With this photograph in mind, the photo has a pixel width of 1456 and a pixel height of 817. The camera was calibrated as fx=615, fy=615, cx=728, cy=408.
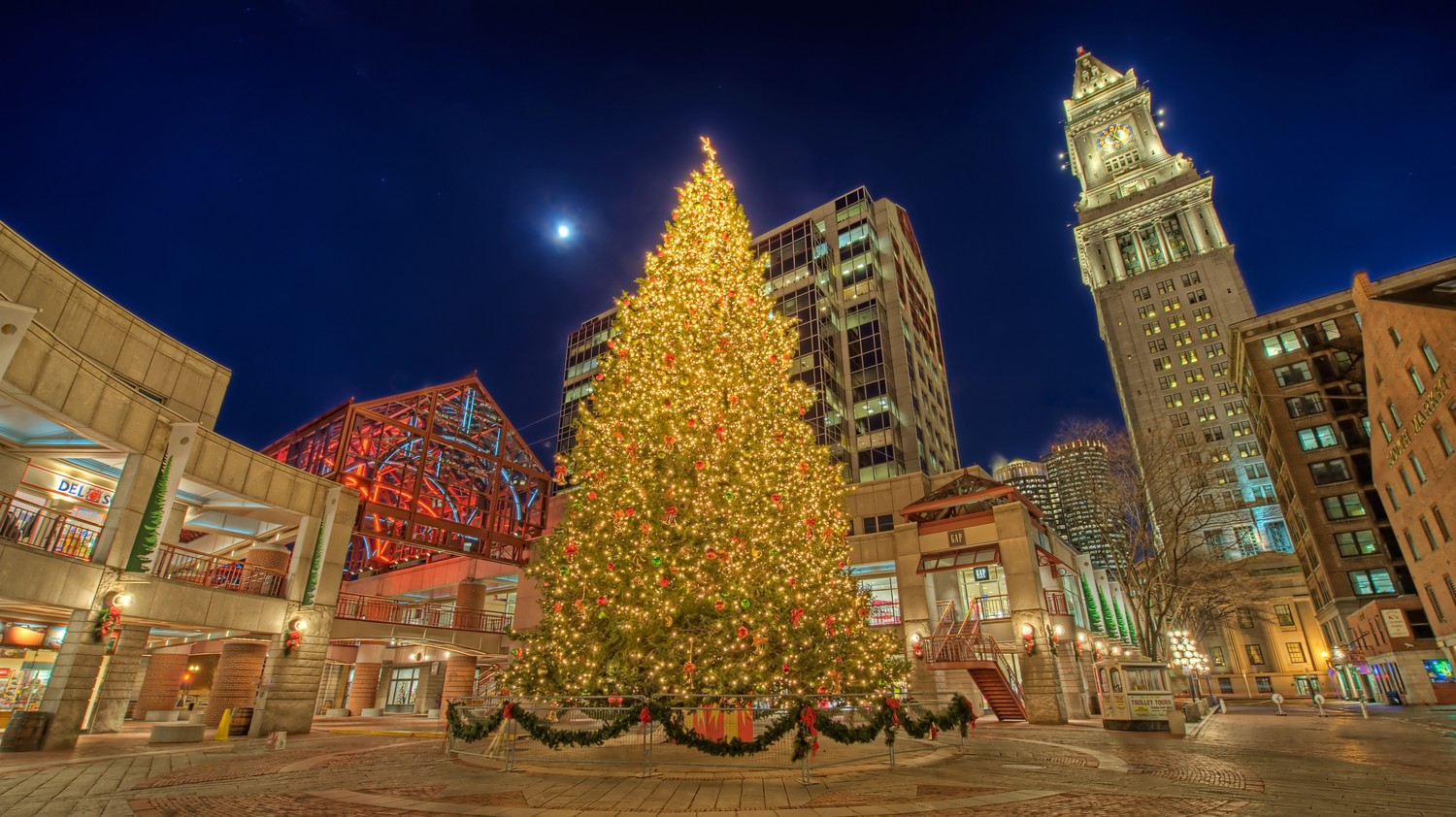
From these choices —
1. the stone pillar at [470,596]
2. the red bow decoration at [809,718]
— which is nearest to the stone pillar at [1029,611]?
the red bow decoration at [809,718]

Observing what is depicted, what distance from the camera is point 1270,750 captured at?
1450cm

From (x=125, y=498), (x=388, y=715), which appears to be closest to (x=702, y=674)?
(x=125, y=498)

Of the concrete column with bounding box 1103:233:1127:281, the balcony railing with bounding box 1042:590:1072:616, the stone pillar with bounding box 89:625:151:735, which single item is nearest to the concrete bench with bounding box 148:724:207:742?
the stone pillar with bounding box 89:625:151:735

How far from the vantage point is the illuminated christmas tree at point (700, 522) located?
44.8 feet

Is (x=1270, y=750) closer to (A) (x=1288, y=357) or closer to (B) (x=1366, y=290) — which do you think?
(B) (x=1366, y=290)

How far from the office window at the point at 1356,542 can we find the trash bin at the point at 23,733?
7800 cm

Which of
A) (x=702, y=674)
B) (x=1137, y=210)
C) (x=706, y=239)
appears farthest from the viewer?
(x=1137, y=210)

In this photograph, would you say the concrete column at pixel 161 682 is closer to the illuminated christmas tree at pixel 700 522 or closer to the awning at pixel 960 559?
the illuminated christmas tree at pixel 700 522

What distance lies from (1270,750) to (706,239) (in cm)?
1927

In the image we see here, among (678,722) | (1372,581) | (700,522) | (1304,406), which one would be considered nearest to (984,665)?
(700,522)

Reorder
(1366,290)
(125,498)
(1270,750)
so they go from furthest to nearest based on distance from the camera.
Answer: (1366,290)
(125,498)
(1270,750)

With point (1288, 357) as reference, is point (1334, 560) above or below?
below

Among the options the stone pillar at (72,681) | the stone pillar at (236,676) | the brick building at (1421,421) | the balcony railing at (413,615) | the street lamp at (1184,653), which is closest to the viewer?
the stone pillar at (72,681)

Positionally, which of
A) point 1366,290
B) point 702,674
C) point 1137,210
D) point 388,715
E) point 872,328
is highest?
point 1137,210
